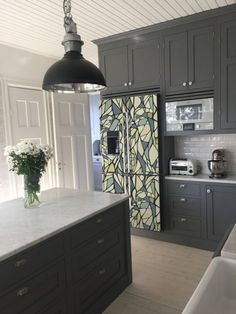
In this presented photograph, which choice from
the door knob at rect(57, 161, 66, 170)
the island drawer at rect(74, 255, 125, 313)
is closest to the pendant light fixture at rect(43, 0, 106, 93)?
the island drawer at rect(74, 255, 125, 313)

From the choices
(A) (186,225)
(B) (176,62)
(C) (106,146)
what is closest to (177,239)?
(A) (186,225)

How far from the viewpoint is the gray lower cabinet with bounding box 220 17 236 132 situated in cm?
290

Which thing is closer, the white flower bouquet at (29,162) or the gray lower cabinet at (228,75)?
the white flower bouquet at (29,162)

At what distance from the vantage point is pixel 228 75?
9.73ft

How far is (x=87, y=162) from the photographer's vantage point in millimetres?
4777

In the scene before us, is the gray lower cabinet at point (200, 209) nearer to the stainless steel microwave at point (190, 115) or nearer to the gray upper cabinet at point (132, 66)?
the stainless steel microwave at point (190, 115)

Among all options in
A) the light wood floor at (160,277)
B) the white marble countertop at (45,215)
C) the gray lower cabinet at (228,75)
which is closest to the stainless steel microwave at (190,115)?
the gray lower cabinet at (228,75)

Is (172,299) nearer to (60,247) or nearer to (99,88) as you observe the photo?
(60,247)

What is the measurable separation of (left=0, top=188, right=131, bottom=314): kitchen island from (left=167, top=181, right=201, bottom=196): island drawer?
3.52 ft

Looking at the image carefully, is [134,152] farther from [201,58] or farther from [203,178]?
[201,58]

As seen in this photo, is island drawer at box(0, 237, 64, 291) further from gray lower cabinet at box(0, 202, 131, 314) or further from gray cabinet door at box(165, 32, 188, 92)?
gray cabinet door at box(165, 32, 188, 92)

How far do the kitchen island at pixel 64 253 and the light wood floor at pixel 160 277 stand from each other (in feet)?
0.50

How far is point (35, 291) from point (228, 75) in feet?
8.98

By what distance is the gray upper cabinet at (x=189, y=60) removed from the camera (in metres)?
3.03
